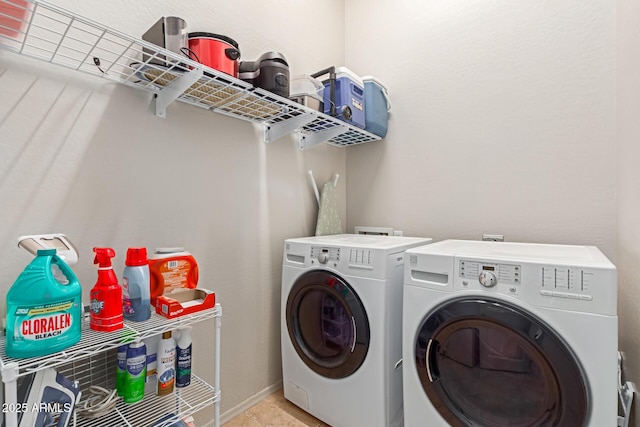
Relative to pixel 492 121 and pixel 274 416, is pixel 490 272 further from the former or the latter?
pixel 274 416

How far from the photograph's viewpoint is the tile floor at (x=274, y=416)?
5.31 ft

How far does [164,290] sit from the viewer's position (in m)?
1.21

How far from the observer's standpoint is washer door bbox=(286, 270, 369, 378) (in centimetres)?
143

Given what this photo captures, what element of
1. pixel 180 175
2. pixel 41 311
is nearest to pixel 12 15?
pixel 180 175

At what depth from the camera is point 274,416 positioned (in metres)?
1.68

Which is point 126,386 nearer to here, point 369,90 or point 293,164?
point 293,164

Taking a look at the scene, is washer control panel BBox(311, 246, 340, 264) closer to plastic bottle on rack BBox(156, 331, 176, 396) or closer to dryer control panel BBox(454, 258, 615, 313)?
dryer control panel BBox(454, 258, 615, 313)

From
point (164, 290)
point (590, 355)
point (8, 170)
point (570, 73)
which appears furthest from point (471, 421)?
point (8, 170)

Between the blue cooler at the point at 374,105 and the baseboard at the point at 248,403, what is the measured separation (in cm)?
175

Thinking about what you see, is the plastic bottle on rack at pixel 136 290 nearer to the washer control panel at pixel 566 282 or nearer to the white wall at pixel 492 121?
the washer control panel at pixel 566 282

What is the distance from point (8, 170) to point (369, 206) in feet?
6.31

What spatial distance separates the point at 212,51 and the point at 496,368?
1.60 meters

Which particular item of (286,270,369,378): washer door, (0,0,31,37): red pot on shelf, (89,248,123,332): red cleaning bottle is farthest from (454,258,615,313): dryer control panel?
(0,0,31,37): red pot on shelf

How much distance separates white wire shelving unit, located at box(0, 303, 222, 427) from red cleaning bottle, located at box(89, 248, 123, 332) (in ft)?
0.08
